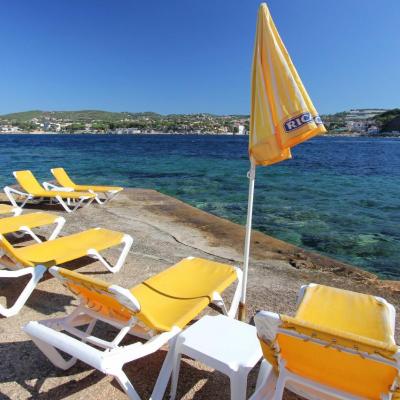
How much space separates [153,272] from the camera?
15.1ft

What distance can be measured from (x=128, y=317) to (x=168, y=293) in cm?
61

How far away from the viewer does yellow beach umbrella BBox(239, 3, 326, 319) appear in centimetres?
265

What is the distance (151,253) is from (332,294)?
117 inches

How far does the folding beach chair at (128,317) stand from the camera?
7.04ft

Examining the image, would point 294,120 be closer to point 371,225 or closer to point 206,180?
point 371,225

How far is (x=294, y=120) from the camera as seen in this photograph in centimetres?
267

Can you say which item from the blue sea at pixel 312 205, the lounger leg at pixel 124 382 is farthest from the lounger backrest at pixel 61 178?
the lounger leg at pixel 124 382

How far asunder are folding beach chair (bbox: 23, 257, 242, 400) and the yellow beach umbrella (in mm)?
1325

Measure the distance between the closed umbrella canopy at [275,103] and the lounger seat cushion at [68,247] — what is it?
243 centimetres

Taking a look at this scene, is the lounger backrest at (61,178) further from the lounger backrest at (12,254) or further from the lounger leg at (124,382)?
the lounger leg at (124,382)

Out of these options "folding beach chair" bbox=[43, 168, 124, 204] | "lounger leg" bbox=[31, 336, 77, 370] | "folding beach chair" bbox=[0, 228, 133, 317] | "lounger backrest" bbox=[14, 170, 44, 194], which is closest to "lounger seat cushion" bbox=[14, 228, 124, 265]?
"folding beach chair" bbox=[0, 228, 133, 317]

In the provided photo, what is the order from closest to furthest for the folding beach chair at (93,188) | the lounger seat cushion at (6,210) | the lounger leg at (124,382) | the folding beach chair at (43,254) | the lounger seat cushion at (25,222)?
the lounger leg at (124,382) → the folding beach chair at (43,254) → the lounger seat cushion at (25,222) → the lounger seat cushion at (6,210) → the folding beach chair at (93,188)

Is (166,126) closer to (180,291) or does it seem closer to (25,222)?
(25,222)

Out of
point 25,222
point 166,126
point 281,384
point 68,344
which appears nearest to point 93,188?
point 25,222
